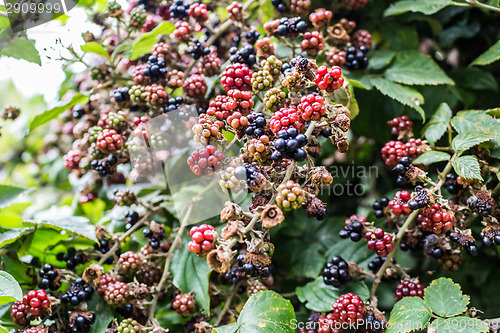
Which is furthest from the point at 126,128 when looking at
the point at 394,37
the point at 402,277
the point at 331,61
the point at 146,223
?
the point at 394,37

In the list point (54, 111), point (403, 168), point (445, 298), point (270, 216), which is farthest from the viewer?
point (54, 111)

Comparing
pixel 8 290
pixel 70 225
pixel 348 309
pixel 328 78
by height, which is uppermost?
pixel 328 78

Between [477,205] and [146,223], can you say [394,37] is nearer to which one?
[477,205]

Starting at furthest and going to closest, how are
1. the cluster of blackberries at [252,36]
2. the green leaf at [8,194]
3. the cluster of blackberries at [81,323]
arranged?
1. the green leaf at [8,194]
2. the cluster of blackberries at [252,36]
3. the cluster of blackberries at [81,323]

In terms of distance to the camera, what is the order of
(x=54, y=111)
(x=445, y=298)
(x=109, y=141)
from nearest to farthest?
1. (x=445, y=298)
2. (x=109, y=141)
3. (x=54, y=111)

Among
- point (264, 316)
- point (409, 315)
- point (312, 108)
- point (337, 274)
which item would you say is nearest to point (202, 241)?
point (264, 316)

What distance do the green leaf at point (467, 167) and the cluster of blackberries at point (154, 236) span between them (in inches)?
41.1

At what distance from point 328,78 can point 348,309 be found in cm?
72

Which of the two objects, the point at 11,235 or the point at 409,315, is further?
the point at 11,235

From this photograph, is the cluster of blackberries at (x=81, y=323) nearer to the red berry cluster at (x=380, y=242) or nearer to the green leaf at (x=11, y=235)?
the green leaf at (x=11, y=235)

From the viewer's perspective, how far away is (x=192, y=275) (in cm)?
138

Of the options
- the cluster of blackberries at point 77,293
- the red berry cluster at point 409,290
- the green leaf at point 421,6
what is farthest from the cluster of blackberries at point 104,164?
the green leaf at point 421,6

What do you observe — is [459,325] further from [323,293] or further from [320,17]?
[320,17]

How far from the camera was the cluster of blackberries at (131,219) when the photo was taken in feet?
4.97
